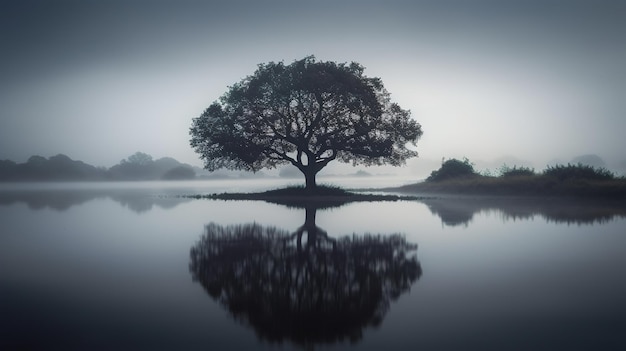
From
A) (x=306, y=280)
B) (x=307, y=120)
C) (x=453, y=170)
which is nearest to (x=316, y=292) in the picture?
(x=306, y=280)

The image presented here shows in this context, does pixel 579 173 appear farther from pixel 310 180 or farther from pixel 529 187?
pixel 310 180

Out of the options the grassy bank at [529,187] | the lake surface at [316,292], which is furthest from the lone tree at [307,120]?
the lake surface at [316,292]

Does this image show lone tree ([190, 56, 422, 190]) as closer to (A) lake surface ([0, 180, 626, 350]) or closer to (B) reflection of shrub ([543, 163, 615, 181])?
(B) reflection of shrub ([543, 163, 615, 181])

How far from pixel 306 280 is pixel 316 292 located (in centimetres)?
87

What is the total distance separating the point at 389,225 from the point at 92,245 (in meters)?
10.9

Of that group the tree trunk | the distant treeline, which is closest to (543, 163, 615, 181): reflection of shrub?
the distant treeline

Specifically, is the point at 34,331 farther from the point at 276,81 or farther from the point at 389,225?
the point at 276,81

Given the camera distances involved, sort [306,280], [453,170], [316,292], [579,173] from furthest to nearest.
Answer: [453,170] < [579,173] < [306,280] < [316,292]

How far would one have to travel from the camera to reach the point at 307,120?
1640 inches

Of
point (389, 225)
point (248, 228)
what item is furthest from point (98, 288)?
point (389, 225)

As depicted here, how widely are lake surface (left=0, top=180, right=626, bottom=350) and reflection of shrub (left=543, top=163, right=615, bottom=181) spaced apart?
28.3 meters

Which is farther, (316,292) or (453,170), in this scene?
(453,170)

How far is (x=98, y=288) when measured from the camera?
8.17 metres

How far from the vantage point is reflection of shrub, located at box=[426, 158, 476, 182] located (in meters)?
56.9
